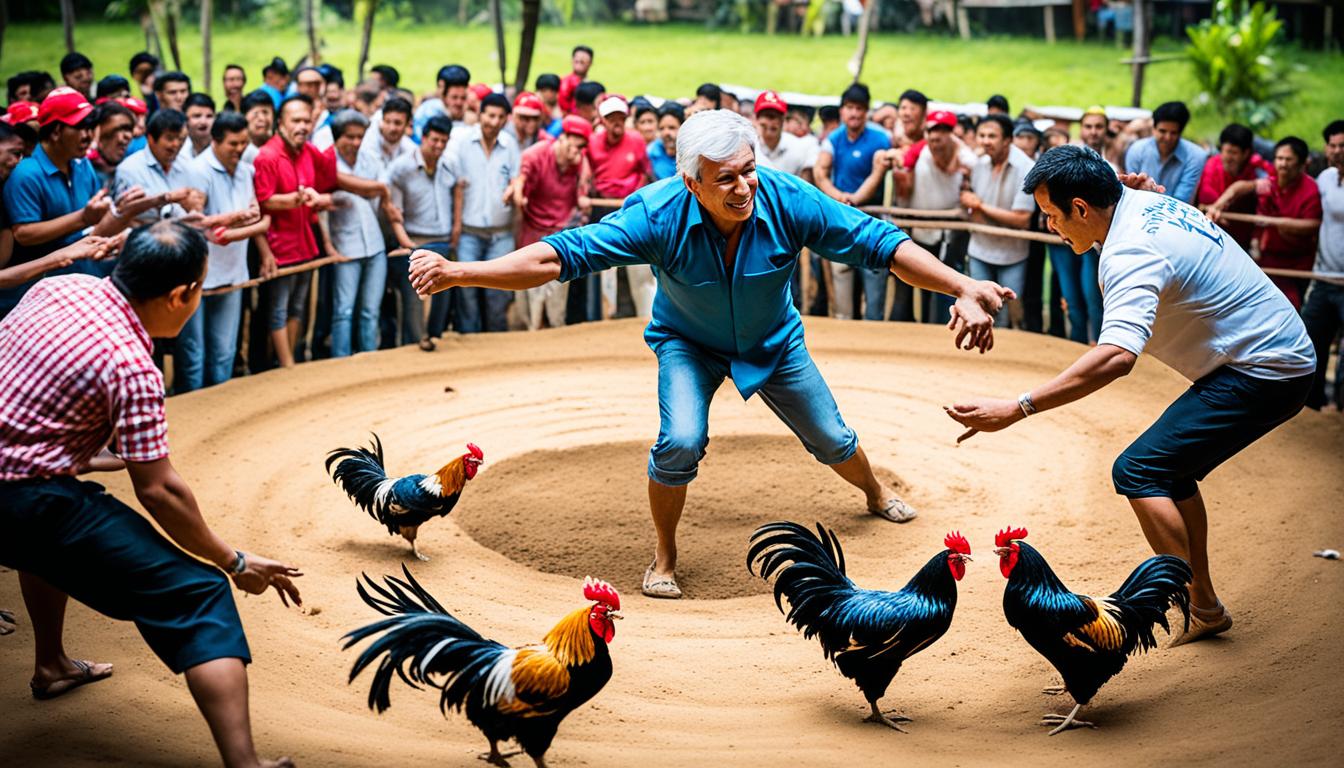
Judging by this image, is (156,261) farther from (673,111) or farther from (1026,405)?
(673,111)

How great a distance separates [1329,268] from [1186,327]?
4.16m

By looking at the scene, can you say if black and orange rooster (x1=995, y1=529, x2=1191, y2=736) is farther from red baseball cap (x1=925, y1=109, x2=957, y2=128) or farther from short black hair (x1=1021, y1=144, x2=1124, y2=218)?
red baseball cap (x1=925, y1=109, x2=957, y2=128)

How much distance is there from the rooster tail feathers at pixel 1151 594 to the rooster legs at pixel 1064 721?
307mm

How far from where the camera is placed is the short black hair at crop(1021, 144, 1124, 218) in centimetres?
461

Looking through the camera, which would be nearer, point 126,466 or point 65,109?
point 126,466

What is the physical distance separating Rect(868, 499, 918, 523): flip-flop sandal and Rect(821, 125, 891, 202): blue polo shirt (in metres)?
4.30

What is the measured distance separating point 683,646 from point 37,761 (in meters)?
2.30

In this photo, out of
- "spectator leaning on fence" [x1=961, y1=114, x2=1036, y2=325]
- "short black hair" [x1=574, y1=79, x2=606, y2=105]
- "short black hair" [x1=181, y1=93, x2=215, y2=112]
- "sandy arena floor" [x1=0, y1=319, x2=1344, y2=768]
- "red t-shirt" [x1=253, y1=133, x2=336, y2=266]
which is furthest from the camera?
"short black hair" [x1=574, y1=79, x2=606, y2=105]

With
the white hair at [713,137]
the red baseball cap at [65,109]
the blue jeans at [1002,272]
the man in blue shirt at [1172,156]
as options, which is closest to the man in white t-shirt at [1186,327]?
the white hair at [713,137]

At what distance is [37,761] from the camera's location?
385cm

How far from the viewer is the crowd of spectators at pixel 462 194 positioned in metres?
7.77

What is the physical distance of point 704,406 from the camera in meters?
5.58

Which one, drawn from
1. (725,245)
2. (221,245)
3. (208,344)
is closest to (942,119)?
(725,245)

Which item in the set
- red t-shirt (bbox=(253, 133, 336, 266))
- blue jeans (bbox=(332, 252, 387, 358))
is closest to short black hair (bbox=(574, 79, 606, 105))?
blue jeans (bbox=(332, 252, 387, 358))
